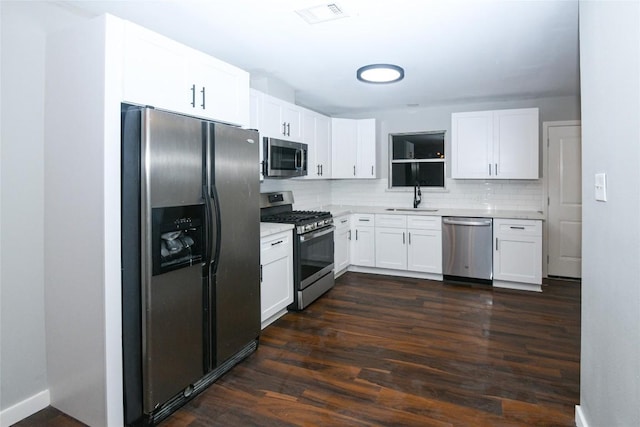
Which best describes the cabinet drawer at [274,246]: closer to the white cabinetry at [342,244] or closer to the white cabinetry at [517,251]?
the white cabinetry at [342,244]

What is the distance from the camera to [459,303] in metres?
4.13

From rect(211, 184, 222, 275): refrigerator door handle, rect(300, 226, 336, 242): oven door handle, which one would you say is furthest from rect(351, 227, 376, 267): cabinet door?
rect(211, 184, 222, 275): refrigerator door handle

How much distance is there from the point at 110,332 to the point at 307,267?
7.24 feet

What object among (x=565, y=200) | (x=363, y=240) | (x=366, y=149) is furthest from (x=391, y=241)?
Result: (x=565, y=200)

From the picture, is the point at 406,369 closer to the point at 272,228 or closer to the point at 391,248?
the point at 272,228

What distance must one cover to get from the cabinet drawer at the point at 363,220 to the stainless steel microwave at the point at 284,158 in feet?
3.93

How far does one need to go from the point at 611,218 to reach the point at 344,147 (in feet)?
13.7

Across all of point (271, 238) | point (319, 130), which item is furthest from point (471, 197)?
point (271, 238)

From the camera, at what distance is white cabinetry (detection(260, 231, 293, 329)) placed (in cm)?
329

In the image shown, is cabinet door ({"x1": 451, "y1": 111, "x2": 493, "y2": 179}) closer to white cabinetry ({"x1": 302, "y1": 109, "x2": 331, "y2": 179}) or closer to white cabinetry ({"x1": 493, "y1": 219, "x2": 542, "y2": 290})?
white cabinetry ({"x1": 493, "y1": 219, "x2": 542, "y2": 290})

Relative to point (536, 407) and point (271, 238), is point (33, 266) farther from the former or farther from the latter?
point (536, 407)

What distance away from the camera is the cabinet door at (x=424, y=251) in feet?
16.2

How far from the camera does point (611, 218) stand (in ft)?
5.25

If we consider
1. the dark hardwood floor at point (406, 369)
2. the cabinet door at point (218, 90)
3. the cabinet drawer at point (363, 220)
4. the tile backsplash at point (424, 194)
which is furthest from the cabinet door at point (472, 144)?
the cabinet door at point (218, 90)
